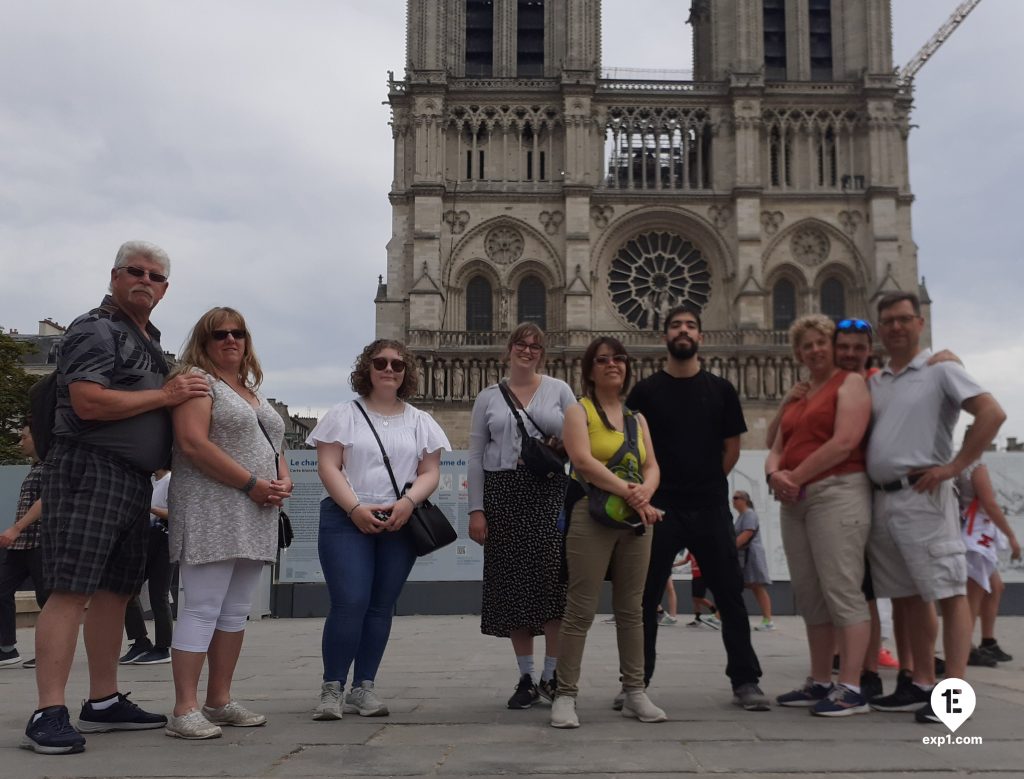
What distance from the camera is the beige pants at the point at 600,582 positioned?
4.96 meters

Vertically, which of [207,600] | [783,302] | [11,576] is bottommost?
[11,576]

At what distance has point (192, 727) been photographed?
443cm

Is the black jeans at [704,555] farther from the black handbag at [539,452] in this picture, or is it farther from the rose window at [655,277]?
the rose window at [655,277]

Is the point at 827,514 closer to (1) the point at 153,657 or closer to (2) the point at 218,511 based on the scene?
(2) the point at 218,511

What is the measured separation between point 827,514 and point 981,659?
134 inches

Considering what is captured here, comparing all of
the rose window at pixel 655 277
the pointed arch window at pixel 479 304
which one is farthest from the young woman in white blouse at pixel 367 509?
the rose window at pixel 655 277

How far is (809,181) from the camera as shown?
1435 inches

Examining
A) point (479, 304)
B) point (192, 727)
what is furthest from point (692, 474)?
point (479, 304)

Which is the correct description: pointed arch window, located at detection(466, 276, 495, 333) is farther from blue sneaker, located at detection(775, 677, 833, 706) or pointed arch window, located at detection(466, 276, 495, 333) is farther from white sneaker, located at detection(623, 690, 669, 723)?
white sneaker, located at detection(623, 690, 669, 723)

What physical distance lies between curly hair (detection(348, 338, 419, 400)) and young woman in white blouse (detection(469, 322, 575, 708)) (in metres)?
0.43

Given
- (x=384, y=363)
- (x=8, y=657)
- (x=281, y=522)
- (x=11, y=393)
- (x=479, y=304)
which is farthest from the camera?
(x=479, y=304)

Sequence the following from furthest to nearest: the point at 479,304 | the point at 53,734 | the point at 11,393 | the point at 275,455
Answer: the point at 479,304, the point at 11,393, the point at 275,455, the point at 53,734

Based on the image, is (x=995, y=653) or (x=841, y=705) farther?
(x=995, y=653)

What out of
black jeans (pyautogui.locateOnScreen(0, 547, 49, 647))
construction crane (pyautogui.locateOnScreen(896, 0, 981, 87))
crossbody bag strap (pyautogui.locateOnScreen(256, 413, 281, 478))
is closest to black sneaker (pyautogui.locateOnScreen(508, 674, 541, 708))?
crossbody bag strap (pyautogui.locateOnScreen(256, 413, 281, 478))
